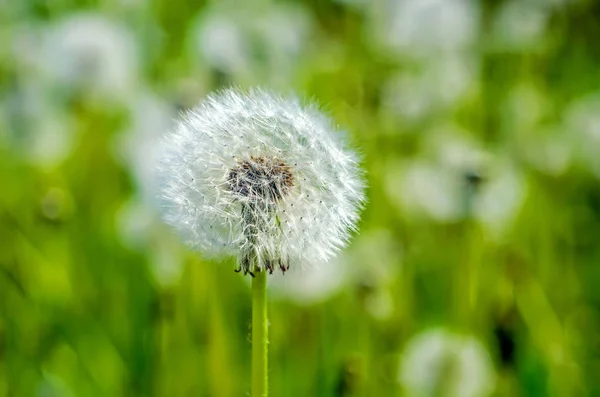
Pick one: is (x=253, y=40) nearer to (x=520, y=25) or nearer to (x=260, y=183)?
(x=520, y=25)

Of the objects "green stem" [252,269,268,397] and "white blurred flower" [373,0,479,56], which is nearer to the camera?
"green stem" [252,269,268,397]

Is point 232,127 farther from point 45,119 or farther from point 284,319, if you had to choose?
point 45,119

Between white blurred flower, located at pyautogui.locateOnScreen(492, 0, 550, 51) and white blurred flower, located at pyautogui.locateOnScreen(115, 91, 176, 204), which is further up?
white blurred flower, located at pyautogui.locateOnScreen(492, 0, 550, 51)

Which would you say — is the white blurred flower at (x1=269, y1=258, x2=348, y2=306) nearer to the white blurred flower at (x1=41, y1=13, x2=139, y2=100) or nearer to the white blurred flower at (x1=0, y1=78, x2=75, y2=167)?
the white blurred flower at (x1=0, y1=78, x2=75, y2=167)

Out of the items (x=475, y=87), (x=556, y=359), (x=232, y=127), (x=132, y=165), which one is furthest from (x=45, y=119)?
(x=232, y=127)

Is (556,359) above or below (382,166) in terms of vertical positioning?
below

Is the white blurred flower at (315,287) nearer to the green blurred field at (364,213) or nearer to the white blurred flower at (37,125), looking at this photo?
the green blurred field at (364,213)

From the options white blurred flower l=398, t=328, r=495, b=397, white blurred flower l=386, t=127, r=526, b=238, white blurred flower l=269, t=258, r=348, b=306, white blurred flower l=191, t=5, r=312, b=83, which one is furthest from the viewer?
white blurred flower l=191, t=5, r=312, b=83

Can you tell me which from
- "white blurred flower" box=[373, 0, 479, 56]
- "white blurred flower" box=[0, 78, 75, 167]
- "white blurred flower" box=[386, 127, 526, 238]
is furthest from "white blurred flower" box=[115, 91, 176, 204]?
"white blurred flower" box=[373, 0, 479, 56]
